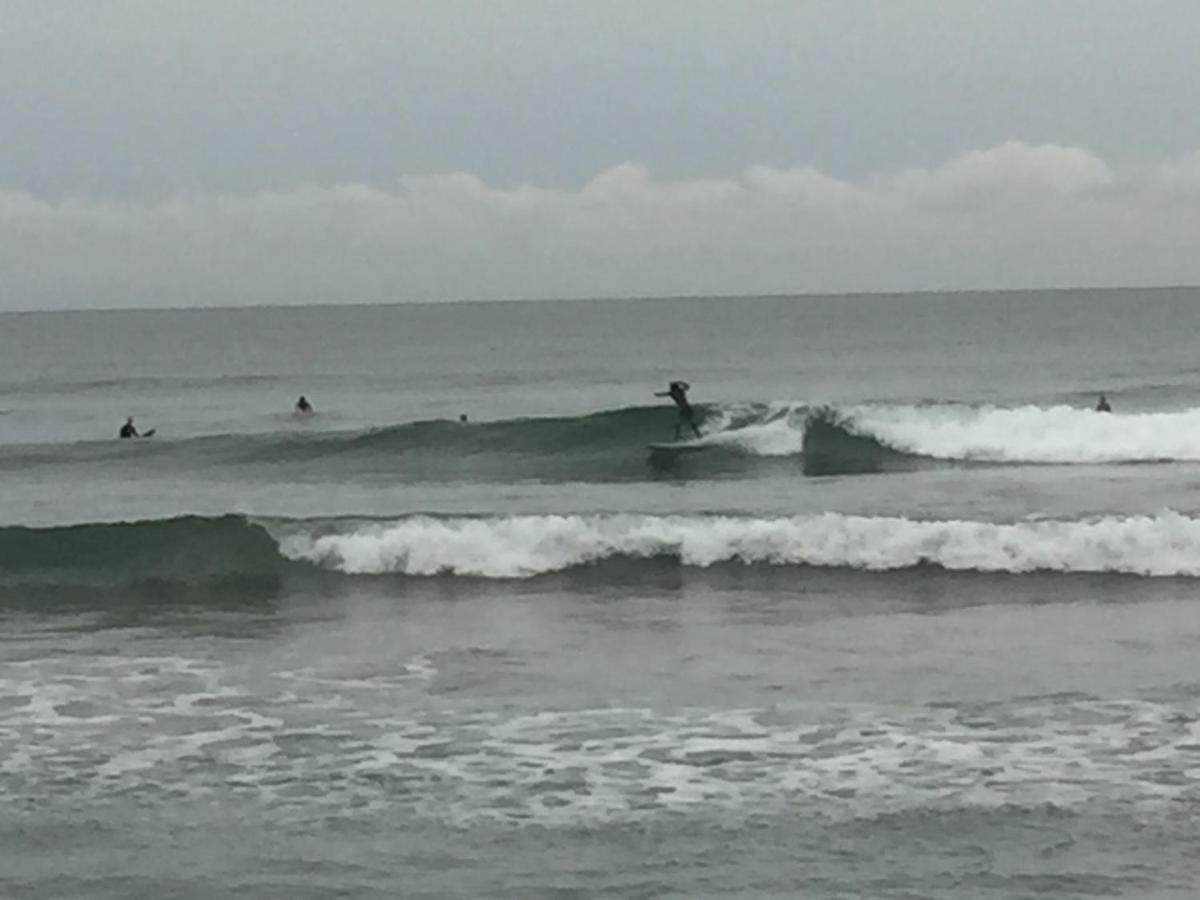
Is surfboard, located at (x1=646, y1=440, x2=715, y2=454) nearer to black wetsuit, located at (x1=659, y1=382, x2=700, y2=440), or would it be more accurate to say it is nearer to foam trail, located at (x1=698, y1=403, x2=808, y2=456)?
foam trail, located at (x1=698, y1=403, x2=808, y2=456)

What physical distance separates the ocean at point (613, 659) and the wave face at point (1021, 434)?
0.37 ft

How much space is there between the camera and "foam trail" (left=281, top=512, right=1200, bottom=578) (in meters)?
18.7

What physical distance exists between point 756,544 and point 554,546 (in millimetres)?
2309

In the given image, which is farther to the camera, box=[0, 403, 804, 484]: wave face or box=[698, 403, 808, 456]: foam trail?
box=[698, 403, 808, 456]: foam trail

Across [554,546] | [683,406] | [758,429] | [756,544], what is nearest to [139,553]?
[554,546]

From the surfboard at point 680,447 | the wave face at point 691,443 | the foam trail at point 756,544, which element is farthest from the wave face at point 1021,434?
the foam trail at point 756,544

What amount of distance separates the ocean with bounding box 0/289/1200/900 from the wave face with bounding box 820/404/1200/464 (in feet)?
0.37

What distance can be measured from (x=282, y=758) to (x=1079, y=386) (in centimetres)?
4468

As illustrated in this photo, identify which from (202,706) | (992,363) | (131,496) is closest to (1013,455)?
(131,496)

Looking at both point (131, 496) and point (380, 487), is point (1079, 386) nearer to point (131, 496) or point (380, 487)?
point (380, 487)

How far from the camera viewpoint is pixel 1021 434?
32188 mm

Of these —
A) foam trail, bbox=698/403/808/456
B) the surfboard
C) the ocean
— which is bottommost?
the ocean

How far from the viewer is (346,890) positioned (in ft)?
29.3

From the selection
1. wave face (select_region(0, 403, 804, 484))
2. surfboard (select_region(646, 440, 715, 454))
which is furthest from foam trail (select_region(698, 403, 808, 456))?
surfboard (select_region(646, 440, 715, 454))
